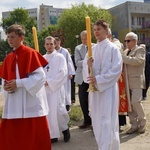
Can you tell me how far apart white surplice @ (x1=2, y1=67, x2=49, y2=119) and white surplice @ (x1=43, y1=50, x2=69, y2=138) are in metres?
1.40

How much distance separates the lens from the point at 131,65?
592 centimetres

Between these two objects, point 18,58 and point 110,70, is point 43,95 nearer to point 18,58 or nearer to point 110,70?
point 18,58

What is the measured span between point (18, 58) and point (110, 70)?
124 cm

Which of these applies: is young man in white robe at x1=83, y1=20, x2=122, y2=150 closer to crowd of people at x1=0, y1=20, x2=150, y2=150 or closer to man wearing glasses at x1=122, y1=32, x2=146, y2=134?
crowd of people at x1=0, y1=20, x2=150, y2=150

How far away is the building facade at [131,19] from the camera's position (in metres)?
48.0

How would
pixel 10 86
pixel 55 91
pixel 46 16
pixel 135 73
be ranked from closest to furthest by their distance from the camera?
1. pixel 10 86
2. pixel 55 91
3. pixel 135 73
4. pixel 46 16

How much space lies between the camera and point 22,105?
405 centimetres

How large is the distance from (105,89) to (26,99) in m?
1.07

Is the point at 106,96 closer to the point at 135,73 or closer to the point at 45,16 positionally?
the point at 135,73

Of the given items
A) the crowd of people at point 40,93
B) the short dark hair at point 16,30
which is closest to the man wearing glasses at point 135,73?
the crowd of people at point 40,93

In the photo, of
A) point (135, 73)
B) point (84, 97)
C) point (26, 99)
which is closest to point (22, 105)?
point (26, 99)

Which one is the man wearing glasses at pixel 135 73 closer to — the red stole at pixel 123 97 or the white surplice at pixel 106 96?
the red stole at pixel 123 97

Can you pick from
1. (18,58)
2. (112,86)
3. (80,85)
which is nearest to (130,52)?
(80,85)

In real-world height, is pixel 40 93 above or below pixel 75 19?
below
